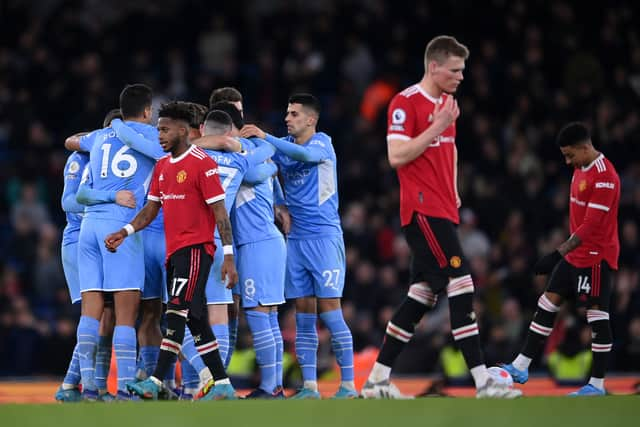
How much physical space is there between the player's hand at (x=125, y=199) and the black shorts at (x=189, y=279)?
92cm

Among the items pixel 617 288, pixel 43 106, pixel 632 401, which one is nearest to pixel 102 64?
pixel 43 106

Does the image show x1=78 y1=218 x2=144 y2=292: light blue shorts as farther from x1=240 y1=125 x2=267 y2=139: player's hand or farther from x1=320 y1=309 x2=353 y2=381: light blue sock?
x1=320 y1=309 x2=353 y2=381: light blue sock

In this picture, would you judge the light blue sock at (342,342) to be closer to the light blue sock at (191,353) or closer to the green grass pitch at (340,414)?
the light blue sock at (191,353)

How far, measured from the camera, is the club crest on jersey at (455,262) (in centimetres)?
823

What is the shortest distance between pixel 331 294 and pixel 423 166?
7.61 ft

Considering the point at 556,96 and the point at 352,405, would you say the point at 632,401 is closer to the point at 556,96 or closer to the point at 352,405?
the point at 352,405

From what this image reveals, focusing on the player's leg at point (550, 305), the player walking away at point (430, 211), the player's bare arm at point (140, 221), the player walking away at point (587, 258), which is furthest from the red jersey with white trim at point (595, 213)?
the player's bare arm at point (140, 221)

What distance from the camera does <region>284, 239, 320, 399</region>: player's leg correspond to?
10.4m

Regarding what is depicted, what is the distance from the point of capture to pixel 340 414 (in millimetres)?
7117

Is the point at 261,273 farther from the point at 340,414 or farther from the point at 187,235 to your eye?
the point at 340,414

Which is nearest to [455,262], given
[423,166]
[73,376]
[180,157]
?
[423,166]

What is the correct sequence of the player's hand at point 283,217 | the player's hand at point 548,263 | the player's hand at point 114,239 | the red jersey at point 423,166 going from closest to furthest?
the red jersey at point 423,166
the player's hand at point 114,239
the player's hand at point 548,263
the player's hand at point 283,217

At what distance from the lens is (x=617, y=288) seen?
16.4 m

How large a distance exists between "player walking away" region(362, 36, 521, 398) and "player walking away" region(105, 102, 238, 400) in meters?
1.37
